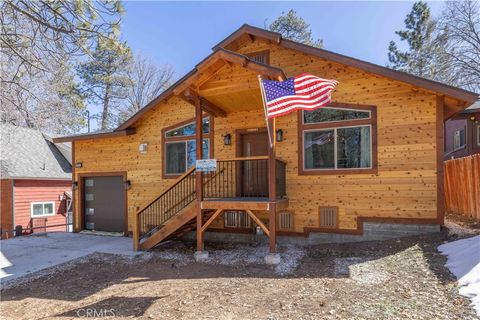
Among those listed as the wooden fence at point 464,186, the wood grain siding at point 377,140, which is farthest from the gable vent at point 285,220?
the wooden fence at point 464,186

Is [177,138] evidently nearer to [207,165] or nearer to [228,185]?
[228,185]

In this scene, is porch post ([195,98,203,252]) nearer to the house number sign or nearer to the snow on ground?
the house number sign

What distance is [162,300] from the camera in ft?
14.7

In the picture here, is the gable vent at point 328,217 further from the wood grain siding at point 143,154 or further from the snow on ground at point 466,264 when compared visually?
the wood grain siding at point 143,154

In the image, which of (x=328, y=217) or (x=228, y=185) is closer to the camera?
(x=328, y=217)

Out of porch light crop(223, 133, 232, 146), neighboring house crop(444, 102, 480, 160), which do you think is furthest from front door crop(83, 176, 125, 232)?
neighboring house crop(444, 102, 480, 160)

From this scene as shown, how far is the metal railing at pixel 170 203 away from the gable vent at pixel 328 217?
3.49 m

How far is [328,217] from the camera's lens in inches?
294

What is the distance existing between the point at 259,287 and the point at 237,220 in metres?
3.74

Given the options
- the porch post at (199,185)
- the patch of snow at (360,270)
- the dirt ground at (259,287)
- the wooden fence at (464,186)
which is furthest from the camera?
the wooden fence at (464,186)

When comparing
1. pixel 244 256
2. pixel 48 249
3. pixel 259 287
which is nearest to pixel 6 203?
pixel 48 249

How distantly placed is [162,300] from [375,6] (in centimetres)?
1042

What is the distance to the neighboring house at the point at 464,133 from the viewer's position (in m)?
12.0

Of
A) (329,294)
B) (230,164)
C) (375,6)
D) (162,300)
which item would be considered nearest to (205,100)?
(230,164)
